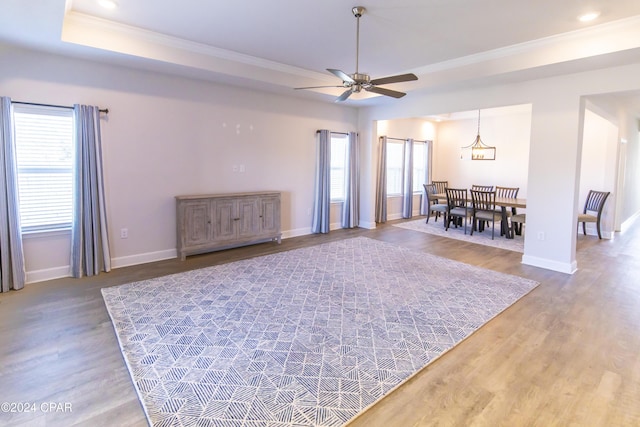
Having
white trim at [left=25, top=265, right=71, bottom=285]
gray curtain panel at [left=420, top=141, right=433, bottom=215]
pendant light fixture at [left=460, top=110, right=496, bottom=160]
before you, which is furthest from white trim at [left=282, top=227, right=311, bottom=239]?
pendant light fixture at [left=460, top=110, right=496, bottom=160]

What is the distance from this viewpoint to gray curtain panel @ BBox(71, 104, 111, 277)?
4.02m

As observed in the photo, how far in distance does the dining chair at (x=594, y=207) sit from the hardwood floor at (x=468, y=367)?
2.76 meters

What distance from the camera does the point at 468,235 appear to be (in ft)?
22.1

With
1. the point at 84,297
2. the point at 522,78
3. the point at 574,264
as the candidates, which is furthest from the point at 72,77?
the point at 574,264

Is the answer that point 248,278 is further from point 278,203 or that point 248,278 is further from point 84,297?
point 278,203

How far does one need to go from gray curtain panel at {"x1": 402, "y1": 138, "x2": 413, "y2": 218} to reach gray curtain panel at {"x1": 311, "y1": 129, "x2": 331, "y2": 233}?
2861 mm

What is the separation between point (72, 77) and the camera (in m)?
4.01

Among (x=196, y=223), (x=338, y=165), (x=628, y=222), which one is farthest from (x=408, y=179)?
(x=196, y=223)

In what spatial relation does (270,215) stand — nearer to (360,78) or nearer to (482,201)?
(360,78)

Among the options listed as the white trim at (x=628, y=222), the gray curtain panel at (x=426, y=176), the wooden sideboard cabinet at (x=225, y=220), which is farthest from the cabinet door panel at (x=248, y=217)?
the white trim at (x=628, y=222)

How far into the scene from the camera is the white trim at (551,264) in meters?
4.48

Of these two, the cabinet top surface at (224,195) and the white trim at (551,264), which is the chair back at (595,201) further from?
the cabinet top surface at (224,195)

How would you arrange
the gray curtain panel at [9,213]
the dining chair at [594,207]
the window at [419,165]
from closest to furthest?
the gray curtain panel at [9,213] → the dining chair at [594,207] → the window at [419,165]

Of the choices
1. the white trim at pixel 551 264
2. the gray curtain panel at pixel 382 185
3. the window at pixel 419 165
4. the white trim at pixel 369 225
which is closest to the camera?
the white trim at pixel 551 264
